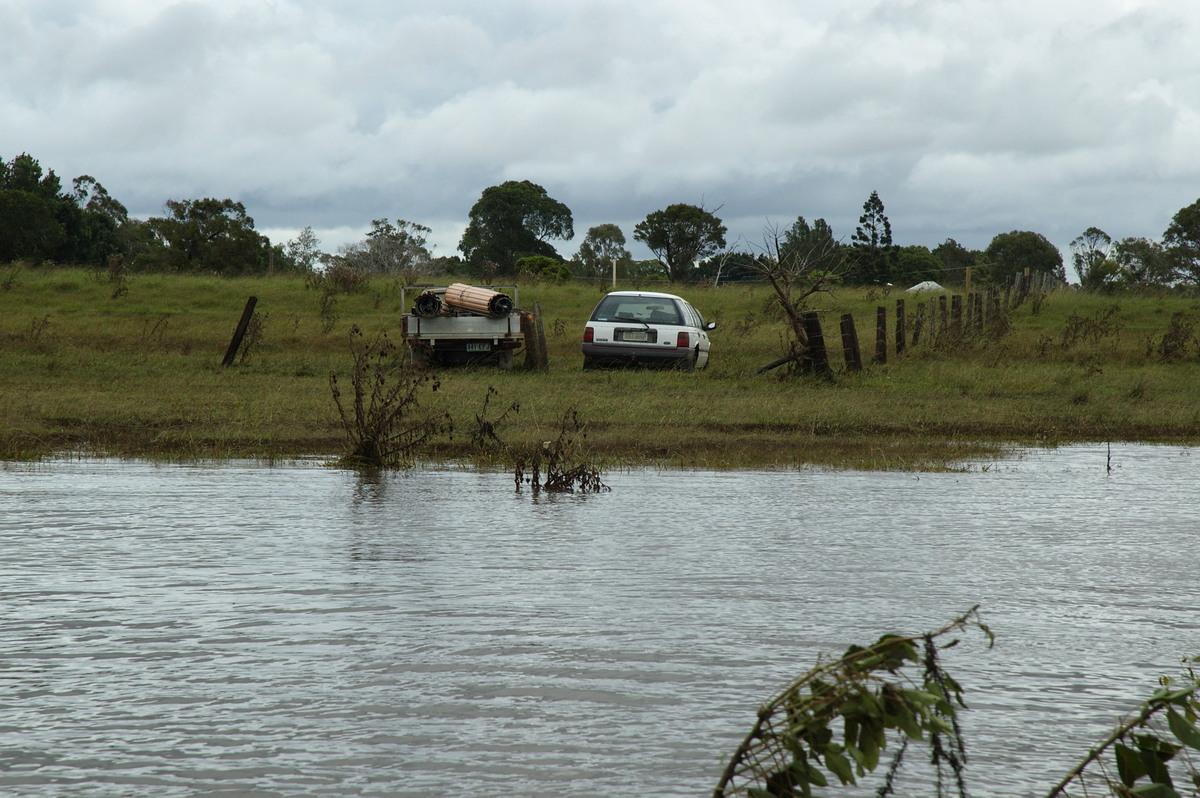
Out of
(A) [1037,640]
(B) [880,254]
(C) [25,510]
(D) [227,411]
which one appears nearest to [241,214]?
(B) [880,254]

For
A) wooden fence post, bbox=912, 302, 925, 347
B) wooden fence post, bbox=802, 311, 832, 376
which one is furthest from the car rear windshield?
wooden fence post, bbox=912, 302, 925, 347

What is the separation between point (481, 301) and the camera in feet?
64.4

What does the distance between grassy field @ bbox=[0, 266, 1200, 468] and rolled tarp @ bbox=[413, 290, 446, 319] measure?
978 mm

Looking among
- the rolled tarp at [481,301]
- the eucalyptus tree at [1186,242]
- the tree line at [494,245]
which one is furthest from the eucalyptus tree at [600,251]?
the rolled tarp at [481,301]

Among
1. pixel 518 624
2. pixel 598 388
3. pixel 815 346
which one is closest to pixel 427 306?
pixel 598 388

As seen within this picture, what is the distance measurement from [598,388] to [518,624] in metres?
11.4

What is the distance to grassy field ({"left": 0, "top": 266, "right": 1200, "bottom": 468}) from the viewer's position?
11.5 m

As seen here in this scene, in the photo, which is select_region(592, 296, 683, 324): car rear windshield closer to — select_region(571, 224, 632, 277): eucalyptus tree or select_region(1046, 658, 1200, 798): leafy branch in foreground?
select_region(1046, 658, 1200, 798): leafy branch in foreground

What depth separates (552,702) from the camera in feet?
13.0

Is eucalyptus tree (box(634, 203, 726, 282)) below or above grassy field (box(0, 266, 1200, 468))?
above

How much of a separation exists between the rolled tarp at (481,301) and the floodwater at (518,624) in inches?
432

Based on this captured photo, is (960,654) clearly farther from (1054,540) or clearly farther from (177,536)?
(177,536)

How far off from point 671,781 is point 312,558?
3311 mm

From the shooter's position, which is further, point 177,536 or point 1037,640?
point 177,536
